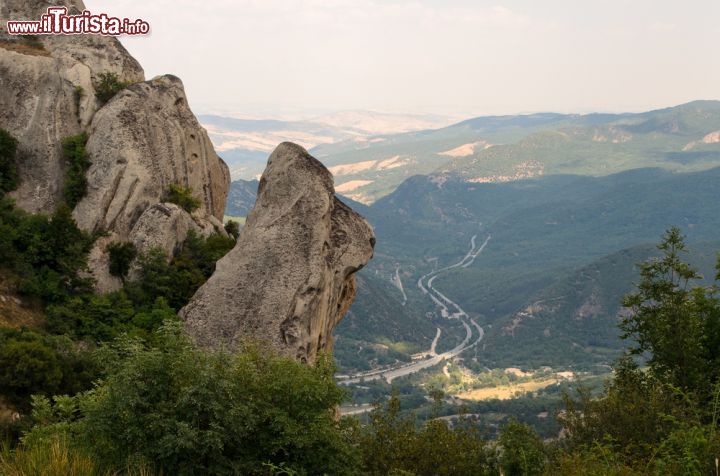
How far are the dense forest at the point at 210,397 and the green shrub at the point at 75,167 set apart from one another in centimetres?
11

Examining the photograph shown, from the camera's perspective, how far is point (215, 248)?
123 ft

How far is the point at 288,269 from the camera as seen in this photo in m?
30.9

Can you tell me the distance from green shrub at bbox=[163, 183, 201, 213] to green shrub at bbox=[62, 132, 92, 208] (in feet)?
13.4

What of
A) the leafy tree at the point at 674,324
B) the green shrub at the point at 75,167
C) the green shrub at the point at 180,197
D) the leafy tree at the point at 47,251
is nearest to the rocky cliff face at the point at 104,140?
the green shrub at the point at 75,167

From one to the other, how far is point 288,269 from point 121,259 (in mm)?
9463

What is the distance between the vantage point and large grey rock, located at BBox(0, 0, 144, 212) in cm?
3819

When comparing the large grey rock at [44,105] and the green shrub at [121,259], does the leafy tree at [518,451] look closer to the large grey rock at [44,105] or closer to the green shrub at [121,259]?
the green shrub at [121,259]

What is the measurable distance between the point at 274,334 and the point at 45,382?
27.0ft

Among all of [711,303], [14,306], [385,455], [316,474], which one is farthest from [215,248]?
→ [711,303]

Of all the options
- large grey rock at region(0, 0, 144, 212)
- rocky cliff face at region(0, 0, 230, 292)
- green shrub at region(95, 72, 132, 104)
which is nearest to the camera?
rocky cliff face at region(0, 0, 230, 292)

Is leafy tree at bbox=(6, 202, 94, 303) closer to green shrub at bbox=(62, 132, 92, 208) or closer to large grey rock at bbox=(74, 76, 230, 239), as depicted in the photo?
large grey rock at bbox=(74, 76, 230, 239)

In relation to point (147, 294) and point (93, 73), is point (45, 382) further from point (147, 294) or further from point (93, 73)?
point (93, 73)

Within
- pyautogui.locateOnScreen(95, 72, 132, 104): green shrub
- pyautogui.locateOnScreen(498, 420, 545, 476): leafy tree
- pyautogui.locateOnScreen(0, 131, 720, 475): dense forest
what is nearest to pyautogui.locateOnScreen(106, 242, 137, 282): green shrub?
pyautogui.locateOnScreen(0, 131, 720, 475): dense forest

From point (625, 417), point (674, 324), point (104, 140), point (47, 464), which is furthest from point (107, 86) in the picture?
point (674, 324)
